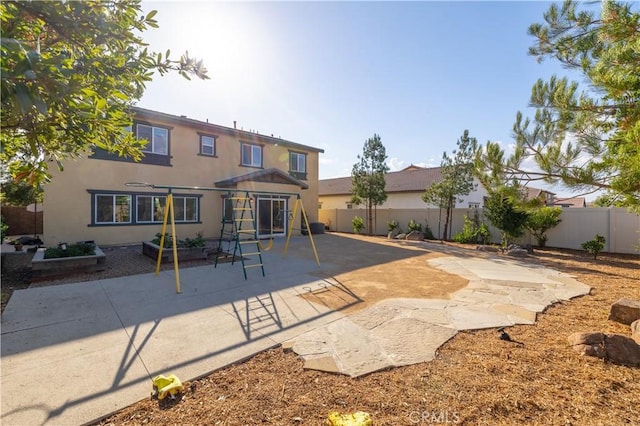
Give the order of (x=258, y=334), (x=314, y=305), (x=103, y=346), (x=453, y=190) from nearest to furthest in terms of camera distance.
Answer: (x=103, y=346)
(x=258, y=334)
(x=314, y=305)
(x=453, y=190)

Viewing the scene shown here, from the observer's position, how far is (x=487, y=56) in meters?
8.20

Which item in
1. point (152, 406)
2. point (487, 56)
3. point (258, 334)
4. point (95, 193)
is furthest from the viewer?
point (95, 193)

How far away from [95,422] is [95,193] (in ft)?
37.2

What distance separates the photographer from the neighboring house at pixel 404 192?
20.6m

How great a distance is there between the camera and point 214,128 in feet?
46.1

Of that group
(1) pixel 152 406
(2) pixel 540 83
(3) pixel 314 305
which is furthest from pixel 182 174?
(2) pixel 540 83

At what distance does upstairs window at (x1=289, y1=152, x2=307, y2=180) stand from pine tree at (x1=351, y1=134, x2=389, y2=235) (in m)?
3.16

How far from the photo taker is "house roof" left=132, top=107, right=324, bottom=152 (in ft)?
39.4

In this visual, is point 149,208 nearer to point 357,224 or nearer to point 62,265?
point 62,265

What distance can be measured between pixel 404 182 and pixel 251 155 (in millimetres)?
12679

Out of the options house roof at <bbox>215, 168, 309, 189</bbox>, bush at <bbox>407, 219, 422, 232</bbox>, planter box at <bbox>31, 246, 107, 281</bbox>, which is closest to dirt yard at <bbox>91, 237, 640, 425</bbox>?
planter box at <bbox>31, 246, 107, 281</bbox>

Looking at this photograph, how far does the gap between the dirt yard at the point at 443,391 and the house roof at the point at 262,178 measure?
427 inches

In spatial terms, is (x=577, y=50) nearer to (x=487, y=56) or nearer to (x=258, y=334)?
(x=487, y=56)

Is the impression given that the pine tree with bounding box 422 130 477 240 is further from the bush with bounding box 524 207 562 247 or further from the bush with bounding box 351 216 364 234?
the bush with bounding box 351 216 364 234
